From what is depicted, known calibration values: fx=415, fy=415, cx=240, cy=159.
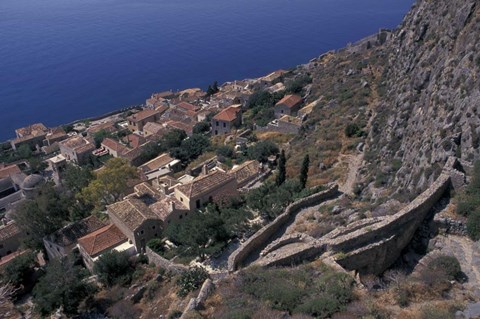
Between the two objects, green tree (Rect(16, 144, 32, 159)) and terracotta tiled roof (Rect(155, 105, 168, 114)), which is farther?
terracotta tiled roof (Rect(155, 105, 168, 114))

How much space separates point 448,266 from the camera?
45.7ft

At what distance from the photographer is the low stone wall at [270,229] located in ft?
56.2

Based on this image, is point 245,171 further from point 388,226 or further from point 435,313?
point 435,313

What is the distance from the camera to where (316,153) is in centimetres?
3203

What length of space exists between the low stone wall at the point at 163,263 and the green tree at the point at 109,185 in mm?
9393

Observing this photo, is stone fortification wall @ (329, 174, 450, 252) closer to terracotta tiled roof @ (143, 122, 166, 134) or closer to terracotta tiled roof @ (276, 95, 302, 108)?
terracotta tiled roof @ (276, 95, 302, 108)

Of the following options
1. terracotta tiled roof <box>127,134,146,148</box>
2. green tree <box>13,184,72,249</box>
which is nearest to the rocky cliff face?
green tree <box>13,184,72,249</box>

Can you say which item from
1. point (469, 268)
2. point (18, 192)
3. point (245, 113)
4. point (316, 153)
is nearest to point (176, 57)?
point (245, 113)

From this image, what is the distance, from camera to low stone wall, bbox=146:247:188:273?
66.2ft

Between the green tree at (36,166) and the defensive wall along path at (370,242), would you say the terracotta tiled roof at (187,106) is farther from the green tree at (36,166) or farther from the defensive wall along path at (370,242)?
the defensive wall along path at (370,242)

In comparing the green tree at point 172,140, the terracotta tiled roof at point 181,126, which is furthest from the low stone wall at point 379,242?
the terracotta tiled roof at point 181,126

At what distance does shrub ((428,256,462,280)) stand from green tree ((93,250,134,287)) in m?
15.1

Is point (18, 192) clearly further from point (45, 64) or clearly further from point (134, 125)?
point (45, 64)

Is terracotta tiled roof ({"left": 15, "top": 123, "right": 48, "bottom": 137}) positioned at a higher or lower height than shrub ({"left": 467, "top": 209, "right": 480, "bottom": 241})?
lower
